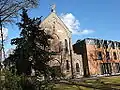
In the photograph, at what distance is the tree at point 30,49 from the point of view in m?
31.8

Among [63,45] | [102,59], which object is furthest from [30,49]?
[102,59]

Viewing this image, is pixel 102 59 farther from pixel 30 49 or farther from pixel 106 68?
pixel 30 49

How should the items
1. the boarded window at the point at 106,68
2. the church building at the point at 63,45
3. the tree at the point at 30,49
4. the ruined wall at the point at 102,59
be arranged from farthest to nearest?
the boarded window at the point at 106,68, the ruined wall at the point at 102,59, the church building at the point at 63,45, the tree at the point at 30,49

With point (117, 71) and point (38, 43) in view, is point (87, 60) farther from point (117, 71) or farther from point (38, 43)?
point (38, 43)

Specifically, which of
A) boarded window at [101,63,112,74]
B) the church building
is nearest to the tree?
the church building

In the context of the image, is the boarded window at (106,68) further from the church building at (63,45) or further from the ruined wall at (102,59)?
the church building at (63,45)

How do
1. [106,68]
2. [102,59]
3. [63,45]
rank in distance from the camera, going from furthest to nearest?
[102,59] → [106,68] → [63,45]

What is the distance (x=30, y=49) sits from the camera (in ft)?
109

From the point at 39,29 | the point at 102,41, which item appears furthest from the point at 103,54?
the point at 39,29

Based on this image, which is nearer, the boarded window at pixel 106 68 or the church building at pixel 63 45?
the church building at pixel 63 45

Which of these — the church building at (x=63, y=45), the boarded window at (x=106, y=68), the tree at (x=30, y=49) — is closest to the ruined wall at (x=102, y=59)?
the boarded window at (x=106, y=68)

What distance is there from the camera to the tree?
31.8 m

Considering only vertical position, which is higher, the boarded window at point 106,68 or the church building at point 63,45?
the church building at point 63,45

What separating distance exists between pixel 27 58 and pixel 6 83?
13.5 metres
